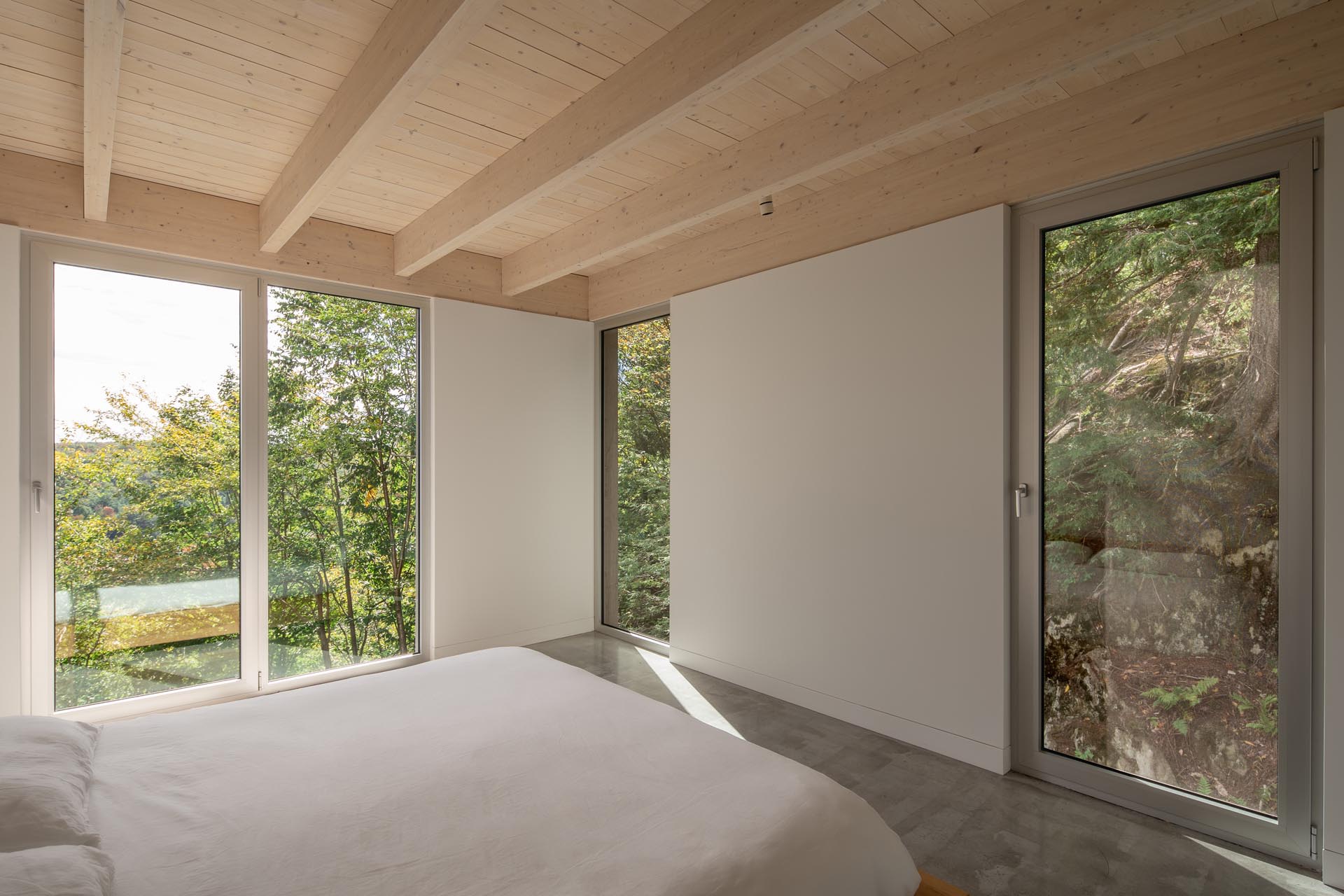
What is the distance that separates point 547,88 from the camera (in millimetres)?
2637

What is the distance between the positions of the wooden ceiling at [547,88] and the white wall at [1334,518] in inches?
14.6

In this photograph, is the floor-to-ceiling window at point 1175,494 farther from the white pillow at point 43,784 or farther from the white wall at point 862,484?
the white pillow at point 43,784

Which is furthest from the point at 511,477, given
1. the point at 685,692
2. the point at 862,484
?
the point at 862,484

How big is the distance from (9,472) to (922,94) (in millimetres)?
4256

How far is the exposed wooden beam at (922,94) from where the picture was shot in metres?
2.00

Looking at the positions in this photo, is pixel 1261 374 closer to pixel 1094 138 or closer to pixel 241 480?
pixel 1094 138

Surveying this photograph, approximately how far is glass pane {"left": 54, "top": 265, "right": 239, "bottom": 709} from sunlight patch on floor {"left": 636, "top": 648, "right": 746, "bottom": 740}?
2462 millimetres

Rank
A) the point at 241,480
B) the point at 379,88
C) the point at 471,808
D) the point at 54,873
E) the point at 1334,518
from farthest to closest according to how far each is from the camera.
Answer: the point at 241,480 → the point at 379,88 → the point at 1334,518 → the point at 471,808 → the point at 54,873

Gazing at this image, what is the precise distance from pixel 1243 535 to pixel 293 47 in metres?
3.78

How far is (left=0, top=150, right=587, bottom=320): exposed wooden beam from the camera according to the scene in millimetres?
3158

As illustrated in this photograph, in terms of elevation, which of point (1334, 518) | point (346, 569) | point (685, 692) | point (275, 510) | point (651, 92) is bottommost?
point (685, 692)

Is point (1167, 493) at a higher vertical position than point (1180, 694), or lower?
higher

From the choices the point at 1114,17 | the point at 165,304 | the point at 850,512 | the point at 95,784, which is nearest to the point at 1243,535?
the point at 850,512

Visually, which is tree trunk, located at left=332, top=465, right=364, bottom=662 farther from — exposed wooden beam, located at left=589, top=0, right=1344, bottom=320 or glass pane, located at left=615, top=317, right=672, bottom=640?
exposed wooden beam, located at left=589, top=0, right=1344, bottom=320
